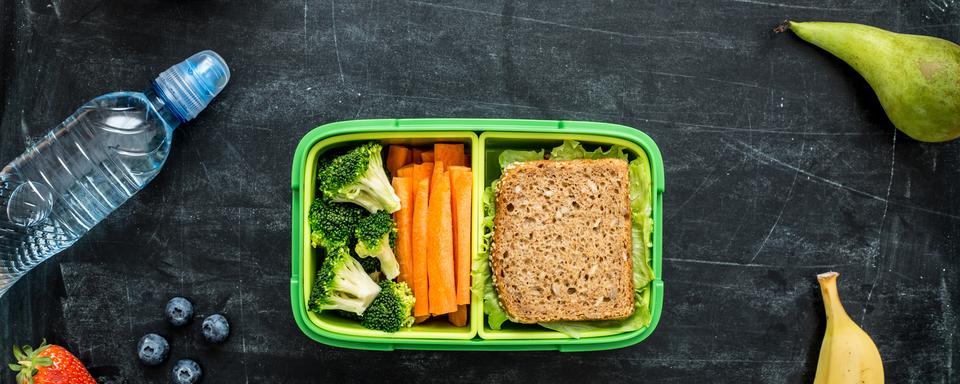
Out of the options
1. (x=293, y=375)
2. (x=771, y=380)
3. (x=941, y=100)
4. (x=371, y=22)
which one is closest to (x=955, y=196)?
(x=941, y=100)

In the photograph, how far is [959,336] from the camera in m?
2.21

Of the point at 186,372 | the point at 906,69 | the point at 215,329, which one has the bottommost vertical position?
the point at 186,372

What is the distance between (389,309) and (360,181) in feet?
1.14

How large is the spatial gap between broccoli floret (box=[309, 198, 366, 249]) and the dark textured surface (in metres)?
0.37

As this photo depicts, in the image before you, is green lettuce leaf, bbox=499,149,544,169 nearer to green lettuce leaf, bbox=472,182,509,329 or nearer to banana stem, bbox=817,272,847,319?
green lettuce leaf, bbox=472,182,509,329

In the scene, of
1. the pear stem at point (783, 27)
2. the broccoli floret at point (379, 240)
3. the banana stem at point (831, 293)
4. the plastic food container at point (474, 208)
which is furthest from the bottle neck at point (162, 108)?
the banana stem at point (831, 293)

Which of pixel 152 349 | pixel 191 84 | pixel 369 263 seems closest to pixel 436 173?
pixel 369 263

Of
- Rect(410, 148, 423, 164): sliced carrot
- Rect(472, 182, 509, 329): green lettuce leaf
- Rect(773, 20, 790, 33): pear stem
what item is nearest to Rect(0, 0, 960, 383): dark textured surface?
Rect(773, 20, 790, 33): pear stem

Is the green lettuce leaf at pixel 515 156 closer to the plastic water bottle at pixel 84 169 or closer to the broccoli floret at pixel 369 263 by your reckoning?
the broccoli floret at pixel 369 263

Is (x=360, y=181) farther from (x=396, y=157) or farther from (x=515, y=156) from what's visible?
(x=515, y=156)

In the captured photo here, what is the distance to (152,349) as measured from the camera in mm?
2064

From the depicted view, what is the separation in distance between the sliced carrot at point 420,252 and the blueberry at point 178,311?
2.47 feet

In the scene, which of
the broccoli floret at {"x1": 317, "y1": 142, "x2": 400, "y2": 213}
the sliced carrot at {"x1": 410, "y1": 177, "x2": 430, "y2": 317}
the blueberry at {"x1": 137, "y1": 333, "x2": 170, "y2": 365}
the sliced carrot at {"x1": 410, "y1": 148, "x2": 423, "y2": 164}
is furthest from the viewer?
the blueberry at {"x1": 137, "y1": 333, "x2": 170, "y2": 365}

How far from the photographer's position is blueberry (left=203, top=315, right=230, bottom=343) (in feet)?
6.77
